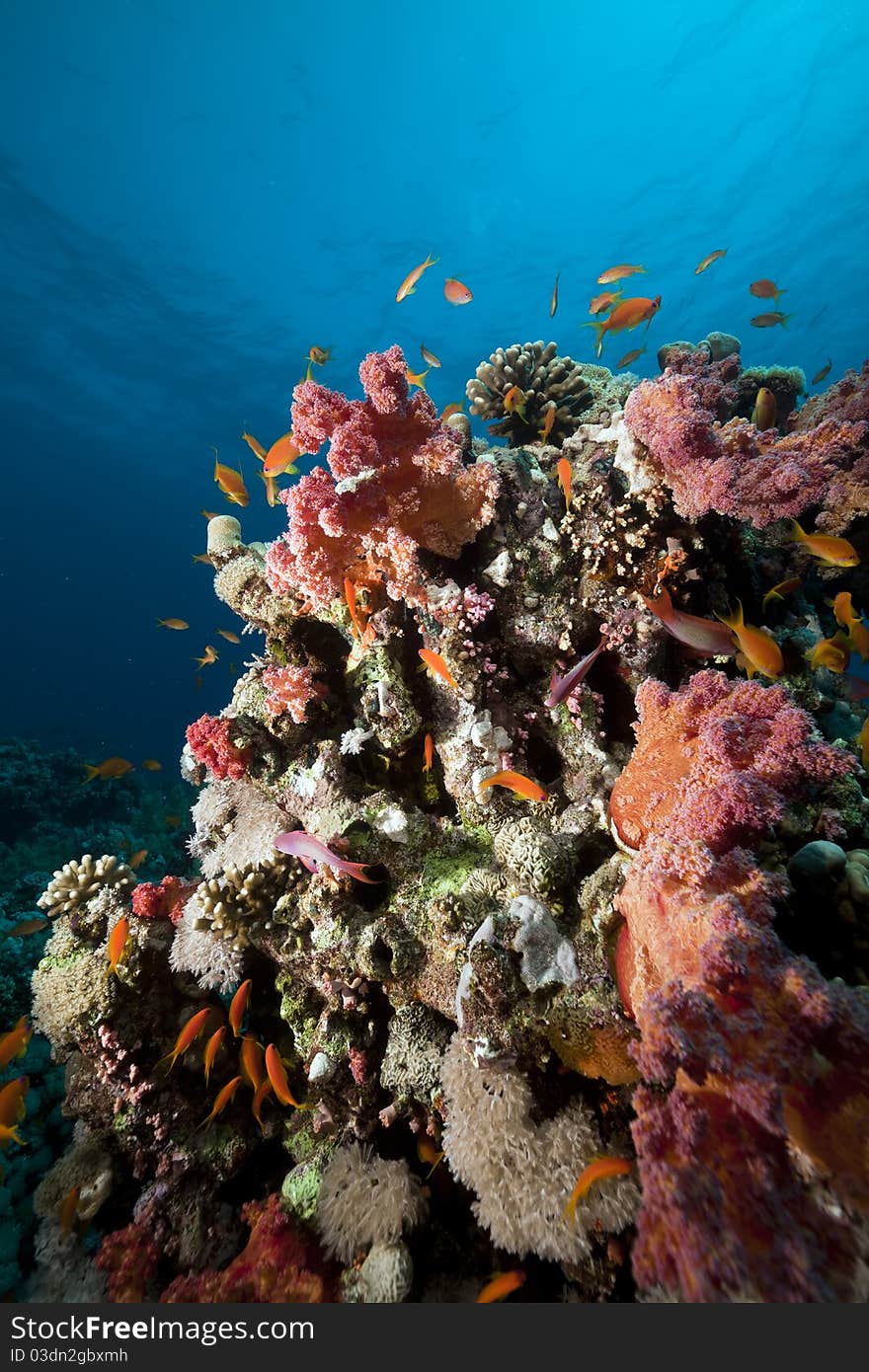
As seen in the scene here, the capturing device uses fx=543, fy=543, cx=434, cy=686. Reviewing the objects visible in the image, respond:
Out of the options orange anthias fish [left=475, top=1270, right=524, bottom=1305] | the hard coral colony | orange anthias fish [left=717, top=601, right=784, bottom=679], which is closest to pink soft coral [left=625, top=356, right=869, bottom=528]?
the hard coral colony

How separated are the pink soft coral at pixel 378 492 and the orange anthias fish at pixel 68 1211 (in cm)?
440

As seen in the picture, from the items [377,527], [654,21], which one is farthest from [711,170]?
[377,527]

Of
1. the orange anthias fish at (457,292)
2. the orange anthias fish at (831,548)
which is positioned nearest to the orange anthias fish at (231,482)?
the orange anthias fish at (457,292)

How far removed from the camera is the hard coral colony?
2.25 metres

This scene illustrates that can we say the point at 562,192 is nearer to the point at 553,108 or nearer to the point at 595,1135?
the point at 553,108

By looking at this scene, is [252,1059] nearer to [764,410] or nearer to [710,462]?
[710,462]

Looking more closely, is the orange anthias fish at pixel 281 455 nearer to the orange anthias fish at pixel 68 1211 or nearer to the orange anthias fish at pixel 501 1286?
the orange anthias fish at pixel 501 1286

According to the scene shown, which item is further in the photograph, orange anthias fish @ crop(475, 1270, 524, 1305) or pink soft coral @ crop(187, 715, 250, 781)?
pink soft coral @ crop(187, 715, 250, 781)

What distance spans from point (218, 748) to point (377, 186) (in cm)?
4565

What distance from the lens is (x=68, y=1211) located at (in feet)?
11.9

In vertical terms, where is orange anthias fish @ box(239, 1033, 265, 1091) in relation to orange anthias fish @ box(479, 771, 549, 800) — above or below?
below

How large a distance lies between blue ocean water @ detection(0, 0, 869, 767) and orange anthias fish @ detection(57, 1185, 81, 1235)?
33.2m

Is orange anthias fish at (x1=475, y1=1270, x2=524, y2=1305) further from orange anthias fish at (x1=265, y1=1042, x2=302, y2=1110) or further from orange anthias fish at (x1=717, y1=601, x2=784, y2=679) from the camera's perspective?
orange anthias fish at (x1=717, y1=601, x2=784, y2=679)

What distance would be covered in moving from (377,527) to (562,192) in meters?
47.3
